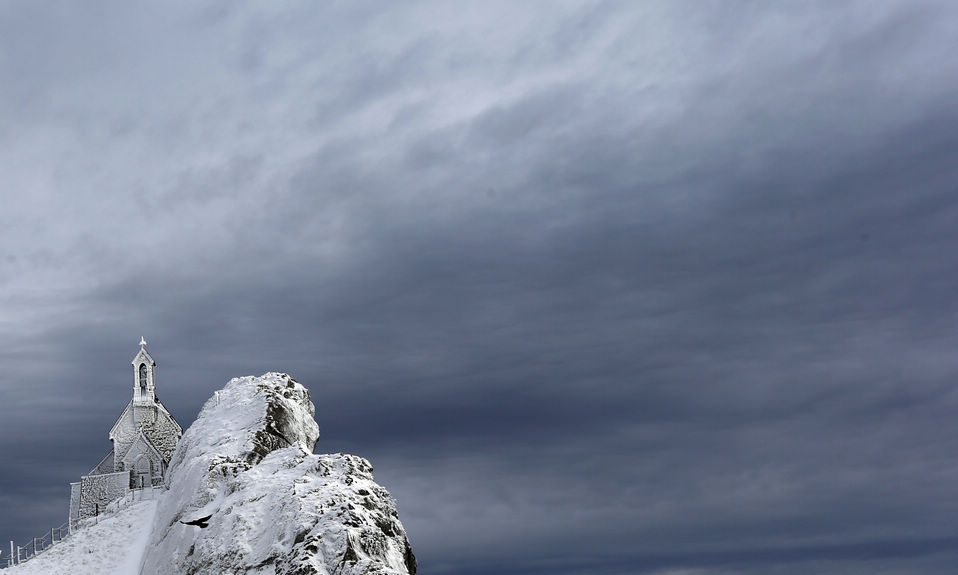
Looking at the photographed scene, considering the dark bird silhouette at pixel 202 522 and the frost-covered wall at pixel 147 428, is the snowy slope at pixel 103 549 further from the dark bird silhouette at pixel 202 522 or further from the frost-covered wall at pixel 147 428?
the frost-covered wall at pixel 147 428

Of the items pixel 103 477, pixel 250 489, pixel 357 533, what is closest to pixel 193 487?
pixel 250 489

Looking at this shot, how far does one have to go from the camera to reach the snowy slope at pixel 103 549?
70875 millimetres

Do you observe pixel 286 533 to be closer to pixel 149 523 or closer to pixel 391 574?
pixel 391 574

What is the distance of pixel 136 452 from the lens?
317 ft

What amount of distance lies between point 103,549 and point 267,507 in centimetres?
2632

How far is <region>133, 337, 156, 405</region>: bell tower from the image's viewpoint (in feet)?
327

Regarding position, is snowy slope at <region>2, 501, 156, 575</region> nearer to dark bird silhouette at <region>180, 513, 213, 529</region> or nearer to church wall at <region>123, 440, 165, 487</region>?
dark bird silhouette at <region>180, 513, 213, 529</region>

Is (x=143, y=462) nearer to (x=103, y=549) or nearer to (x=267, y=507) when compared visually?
(x=103, y=549)

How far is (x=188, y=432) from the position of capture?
70.2 m

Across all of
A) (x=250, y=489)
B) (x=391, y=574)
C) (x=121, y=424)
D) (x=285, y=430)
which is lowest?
(x=391, y=574)

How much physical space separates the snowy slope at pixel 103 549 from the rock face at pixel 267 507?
6538 mm

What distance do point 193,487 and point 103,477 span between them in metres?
40.8

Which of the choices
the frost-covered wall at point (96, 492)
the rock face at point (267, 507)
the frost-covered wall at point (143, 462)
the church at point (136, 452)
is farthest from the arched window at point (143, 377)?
the rock face at point (267, 507)

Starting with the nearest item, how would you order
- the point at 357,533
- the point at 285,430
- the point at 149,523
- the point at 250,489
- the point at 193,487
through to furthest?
the point at 357,533, the point at 250,489, the point at 193,487, the point at 285,430, the point at 149,523
